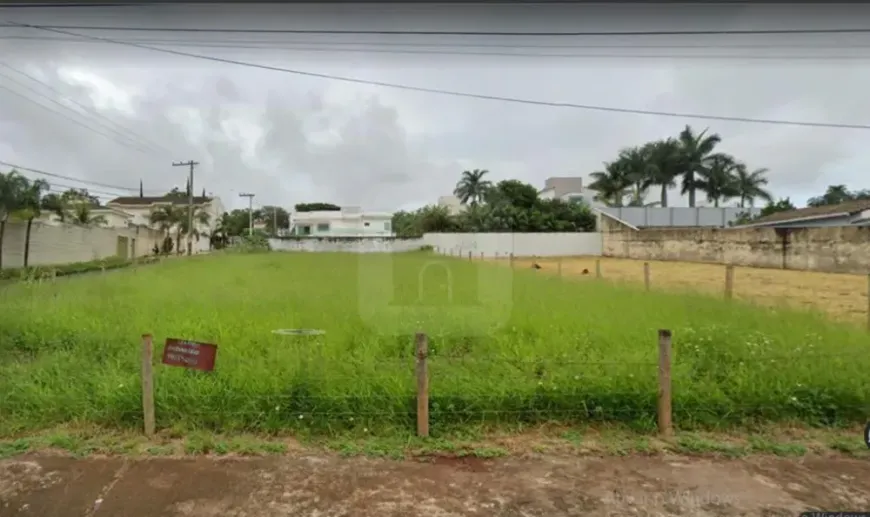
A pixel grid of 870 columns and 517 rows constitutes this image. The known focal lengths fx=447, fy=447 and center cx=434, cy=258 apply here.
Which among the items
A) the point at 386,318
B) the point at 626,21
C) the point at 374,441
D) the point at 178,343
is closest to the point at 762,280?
the point at 386,318

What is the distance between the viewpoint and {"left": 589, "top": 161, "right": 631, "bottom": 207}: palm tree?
33.6 meters

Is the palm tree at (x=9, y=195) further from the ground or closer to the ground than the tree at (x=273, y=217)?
closer to the ground

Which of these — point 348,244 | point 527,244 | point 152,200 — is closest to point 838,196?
point 527,244

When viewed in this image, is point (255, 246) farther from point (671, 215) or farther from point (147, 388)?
point (147, 388)

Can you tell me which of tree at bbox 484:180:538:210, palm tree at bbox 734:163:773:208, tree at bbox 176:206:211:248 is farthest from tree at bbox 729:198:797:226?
tree at bbox 176:206:211:248

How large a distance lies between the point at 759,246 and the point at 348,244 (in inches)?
918

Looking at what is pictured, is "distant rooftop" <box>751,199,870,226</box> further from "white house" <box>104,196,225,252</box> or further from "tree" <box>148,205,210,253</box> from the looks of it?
"white house" <box>104,196,225,252</box>

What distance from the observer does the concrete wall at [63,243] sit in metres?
15.2

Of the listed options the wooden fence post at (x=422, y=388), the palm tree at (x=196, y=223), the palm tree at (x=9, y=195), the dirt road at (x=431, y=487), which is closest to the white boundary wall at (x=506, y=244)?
the palm tree at (x=196, y=223)

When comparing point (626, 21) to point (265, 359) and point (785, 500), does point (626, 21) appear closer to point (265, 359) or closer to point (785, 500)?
point (785, 500)

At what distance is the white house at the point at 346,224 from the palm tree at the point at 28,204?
64.1 feet

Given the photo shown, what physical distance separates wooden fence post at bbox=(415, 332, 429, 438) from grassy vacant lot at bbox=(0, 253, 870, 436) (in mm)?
115

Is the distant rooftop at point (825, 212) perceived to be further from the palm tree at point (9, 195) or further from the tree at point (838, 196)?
the palm tree at point (9, 195)

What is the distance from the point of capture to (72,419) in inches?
122
